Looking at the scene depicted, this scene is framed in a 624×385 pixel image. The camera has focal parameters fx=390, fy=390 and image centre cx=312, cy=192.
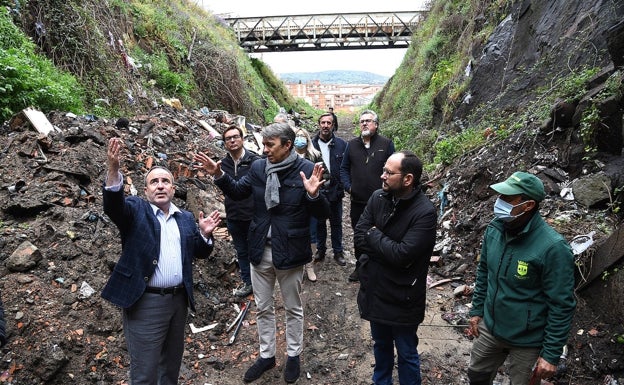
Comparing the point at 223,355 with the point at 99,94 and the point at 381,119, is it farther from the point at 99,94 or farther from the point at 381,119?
the point at 381,119

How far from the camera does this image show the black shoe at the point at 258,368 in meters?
3.46

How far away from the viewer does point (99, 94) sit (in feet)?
25.2

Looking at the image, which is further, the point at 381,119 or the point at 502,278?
the point at 381,119

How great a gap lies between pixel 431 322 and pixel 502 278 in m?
2.11

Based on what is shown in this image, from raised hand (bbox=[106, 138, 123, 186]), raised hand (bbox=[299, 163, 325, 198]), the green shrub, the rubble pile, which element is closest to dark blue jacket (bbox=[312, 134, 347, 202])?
the rubble pile

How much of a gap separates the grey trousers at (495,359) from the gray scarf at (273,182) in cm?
179

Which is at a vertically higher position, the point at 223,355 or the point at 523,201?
the point at 523,201

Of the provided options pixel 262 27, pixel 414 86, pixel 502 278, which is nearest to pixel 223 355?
pixel 502 278

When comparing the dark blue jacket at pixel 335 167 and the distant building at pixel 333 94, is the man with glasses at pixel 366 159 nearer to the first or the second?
the dark blue jacket at pixel 335 167

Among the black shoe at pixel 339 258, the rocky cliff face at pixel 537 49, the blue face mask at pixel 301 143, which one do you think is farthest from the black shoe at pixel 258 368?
the rocky cliff face at pixel 537 49

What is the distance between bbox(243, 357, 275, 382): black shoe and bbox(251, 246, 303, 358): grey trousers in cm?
10

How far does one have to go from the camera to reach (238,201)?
13.8 ft

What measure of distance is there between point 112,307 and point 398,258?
286 centimetres

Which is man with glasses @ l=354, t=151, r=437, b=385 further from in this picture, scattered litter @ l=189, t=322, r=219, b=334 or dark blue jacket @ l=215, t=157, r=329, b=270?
scattered litter @ l=189, t=322, r=219, b=334
